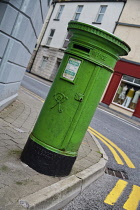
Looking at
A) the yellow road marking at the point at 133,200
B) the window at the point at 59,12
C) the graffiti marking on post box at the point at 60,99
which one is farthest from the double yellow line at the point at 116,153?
the window at the point at 59,12

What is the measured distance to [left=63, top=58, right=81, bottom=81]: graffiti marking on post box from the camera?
297 cm

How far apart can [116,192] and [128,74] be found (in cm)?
1594

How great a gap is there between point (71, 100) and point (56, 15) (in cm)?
2639

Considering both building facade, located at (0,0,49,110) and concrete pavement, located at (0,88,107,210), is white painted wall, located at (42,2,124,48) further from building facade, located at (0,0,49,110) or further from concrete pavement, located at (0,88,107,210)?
concrete pavement, located at (0,88,107,210)

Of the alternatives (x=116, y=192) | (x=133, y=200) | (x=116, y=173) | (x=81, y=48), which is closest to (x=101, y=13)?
(x=116, y=173)

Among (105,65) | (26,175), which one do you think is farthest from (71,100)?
(26,175)

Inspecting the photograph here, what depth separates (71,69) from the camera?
2998mm

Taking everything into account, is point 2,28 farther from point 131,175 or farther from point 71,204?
point 131,175

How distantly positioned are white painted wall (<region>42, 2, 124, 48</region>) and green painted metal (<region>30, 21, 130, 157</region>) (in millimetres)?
18446

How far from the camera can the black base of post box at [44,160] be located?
302 cm

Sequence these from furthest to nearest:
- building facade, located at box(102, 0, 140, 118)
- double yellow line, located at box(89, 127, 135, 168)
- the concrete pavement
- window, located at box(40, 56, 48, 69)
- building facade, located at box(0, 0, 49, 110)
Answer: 1. window, located at box(40, 56, 48, 69)
2. building facade, located at box(102, 0, 140, 118)
3. double yellow line, located at box(89, 127, 135, 168)
4. building facade, located at box(0, 0, 49, 110)
5. the concrete pavement

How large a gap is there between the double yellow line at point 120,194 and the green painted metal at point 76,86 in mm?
875

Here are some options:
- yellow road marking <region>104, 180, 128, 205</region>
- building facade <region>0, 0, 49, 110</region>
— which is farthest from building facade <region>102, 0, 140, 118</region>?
yellow road marking <region>104, 180, 128, 205</region>

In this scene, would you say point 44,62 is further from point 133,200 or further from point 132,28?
point 133,200
